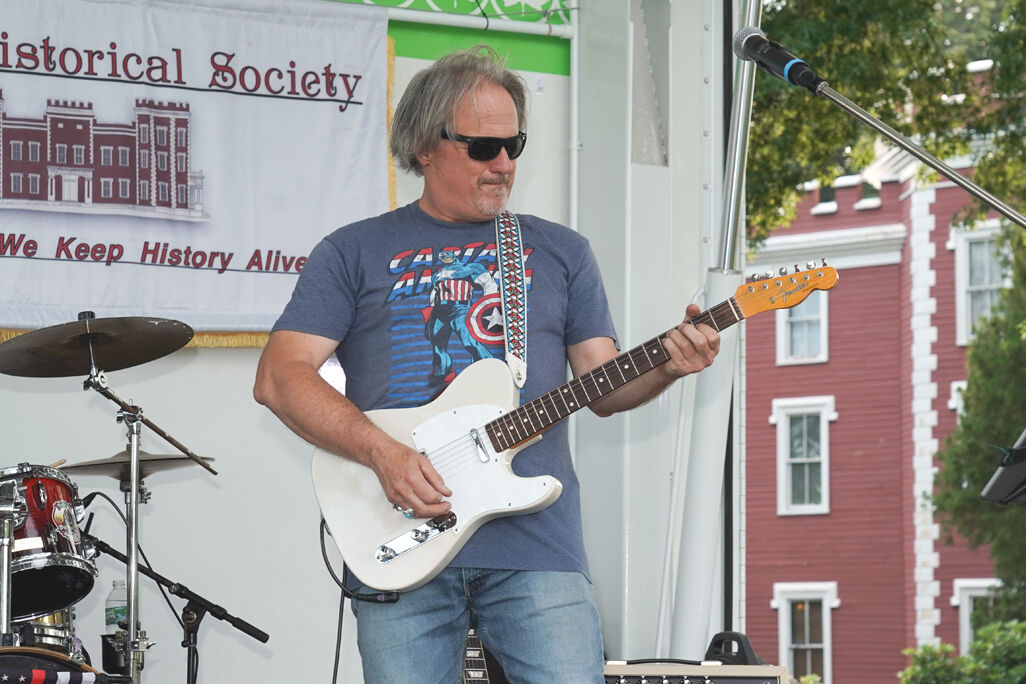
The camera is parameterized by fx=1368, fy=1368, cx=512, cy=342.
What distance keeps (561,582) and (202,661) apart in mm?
2159

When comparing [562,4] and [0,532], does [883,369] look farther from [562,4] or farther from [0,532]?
[0,532]

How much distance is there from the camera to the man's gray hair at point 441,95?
284 cm

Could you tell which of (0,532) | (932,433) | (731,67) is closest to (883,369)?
(932,433)

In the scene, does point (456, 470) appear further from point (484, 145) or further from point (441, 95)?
point (441, 95)

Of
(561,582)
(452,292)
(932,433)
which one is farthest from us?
(932,433)

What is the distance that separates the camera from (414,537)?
2.55 meters

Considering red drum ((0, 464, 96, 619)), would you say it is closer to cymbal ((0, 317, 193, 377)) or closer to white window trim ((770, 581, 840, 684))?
cymbal ((0, 317, 193, 377))

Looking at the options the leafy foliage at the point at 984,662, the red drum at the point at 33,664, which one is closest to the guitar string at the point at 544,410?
the red drum at the point at 33,664

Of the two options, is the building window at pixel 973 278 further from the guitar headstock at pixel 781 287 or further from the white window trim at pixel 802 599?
the guitar headstock at pixel 781 287

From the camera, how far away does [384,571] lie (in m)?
→ 2.53

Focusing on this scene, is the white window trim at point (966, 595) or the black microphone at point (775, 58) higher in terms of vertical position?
the black microphone at point (775, 58)

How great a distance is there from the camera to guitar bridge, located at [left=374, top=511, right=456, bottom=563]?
2.54 meters

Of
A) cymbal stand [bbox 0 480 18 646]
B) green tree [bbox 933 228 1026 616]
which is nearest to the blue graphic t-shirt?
cymbal stand [bbox 0 480 18 646]

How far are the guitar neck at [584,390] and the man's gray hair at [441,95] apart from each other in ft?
1.82
